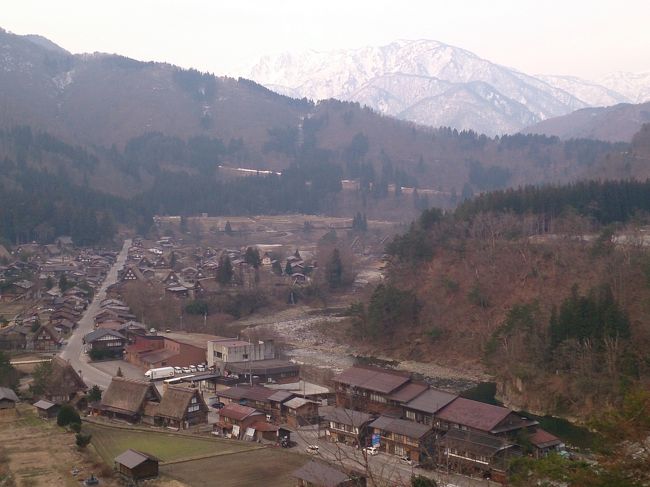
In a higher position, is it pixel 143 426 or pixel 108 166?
pixel 108 166

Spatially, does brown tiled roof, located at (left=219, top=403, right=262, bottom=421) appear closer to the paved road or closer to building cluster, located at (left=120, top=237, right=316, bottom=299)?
the paved road

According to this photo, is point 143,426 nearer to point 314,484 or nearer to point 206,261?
point 314,484

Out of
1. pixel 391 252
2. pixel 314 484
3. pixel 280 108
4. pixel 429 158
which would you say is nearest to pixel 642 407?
pixel 314 484

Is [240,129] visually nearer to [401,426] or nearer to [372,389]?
[372,389]

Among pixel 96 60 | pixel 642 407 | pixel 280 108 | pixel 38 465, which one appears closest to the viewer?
pixel 642 407

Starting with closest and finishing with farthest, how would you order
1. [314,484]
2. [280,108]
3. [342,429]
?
1. [314,484]
2. [342,429]
3. [280,108]

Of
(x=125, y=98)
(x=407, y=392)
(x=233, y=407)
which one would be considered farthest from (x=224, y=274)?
(x=125, y=98)

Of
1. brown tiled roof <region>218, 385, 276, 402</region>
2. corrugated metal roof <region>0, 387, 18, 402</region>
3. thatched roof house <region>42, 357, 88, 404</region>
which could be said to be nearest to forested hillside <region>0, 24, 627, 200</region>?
thatched roof house <region>42, 357, 88, 404</region>
